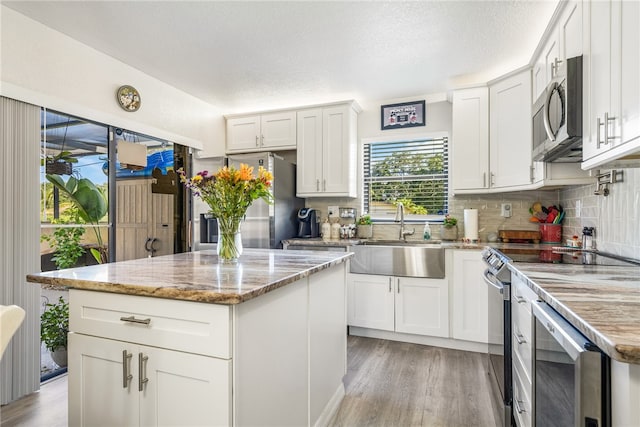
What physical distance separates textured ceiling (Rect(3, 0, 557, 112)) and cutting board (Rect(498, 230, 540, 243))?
58.8 inches

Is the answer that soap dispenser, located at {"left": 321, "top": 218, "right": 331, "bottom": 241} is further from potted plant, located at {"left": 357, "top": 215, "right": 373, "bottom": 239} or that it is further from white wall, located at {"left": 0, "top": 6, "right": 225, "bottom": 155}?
white wall, located at {"left": 0, "top": 6, "right": 225, "bottom": 155}

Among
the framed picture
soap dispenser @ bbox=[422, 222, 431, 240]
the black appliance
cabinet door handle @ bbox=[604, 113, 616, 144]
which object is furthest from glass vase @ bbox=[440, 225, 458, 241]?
cabinet door handle @ bbox=[604, 113, 616, 144]

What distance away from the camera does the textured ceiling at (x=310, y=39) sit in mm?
2240

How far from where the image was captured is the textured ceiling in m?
2.24

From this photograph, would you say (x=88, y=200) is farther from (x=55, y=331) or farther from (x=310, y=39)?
(x=310, y=39)

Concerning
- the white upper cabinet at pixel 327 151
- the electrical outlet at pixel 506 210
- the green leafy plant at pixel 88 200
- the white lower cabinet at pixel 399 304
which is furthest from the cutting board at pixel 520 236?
the green leafy plant at pixel 88 200

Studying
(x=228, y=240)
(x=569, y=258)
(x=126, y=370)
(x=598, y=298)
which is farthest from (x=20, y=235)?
(x=569, y=258)

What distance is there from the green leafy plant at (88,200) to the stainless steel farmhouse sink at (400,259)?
222 centimetres

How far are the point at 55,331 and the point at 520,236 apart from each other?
391 cm

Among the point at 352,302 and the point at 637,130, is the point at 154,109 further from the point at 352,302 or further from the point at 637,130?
the point at 637,130

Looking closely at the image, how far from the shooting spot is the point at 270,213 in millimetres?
3557

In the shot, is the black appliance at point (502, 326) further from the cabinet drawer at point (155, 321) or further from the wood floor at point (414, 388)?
the cabinet drawer at point (155, 321)

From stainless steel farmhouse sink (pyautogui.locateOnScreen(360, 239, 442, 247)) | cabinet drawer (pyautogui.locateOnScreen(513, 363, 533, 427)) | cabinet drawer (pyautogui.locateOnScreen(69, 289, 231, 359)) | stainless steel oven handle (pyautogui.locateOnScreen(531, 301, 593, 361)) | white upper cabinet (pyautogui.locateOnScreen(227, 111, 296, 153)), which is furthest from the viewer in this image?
white upper cabinet (pyautogui.locateOnScreen(227, 111, 296, 153))

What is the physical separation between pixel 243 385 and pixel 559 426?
1.00 metres
